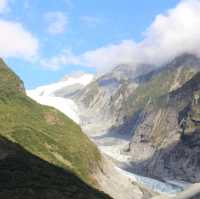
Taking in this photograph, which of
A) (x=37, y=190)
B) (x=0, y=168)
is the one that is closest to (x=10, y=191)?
(x=37, y=190)

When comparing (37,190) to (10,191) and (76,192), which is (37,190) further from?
(76,192)

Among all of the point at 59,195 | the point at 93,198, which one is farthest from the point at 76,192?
the point at 59,195

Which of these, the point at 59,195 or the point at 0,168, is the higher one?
the point at 0,168

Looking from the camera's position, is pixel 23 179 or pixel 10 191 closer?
pixel 10 191

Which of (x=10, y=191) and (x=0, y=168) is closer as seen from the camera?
(x=10, y=191)

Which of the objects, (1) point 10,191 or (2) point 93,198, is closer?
(1) point 10,191

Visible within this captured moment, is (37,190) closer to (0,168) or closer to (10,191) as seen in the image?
(10,191)

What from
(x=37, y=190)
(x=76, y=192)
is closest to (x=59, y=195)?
(x=37, y=190)

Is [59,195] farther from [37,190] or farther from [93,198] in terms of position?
[93,198]
